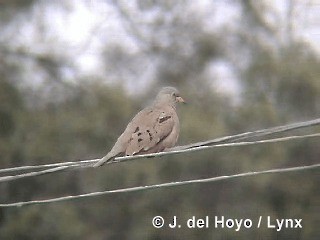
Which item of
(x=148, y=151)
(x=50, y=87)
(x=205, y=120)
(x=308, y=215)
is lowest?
(x=148, y=151)

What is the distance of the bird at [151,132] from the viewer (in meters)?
2.89

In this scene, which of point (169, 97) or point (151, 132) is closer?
point (151, 132)

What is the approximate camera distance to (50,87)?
5930mm

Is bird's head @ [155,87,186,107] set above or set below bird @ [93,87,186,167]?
above

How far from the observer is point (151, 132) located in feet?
9.76

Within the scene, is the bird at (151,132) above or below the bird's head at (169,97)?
below

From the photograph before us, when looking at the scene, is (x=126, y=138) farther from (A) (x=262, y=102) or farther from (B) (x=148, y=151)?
(A) (x=262, y=102)

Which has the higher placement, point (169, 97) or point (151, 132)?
point (169, 97)

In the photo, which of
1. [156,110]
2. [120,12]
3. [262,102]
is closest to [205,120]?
[262,102]

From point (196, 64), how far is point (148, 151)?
→ 308cm

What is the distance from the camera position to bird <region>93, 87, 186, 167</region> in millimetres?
2895

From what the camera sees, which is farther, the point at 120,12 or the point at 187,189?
the point at 120,12

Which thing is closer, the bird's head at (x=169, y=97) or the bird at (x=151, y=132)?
the bird at (x=151, y=132)

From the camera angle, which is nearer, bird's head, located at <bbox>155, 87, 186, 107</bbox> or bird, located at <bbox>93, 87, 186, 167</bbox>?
bird, located at <bbox>93, 87, 186, 167</bbox>
